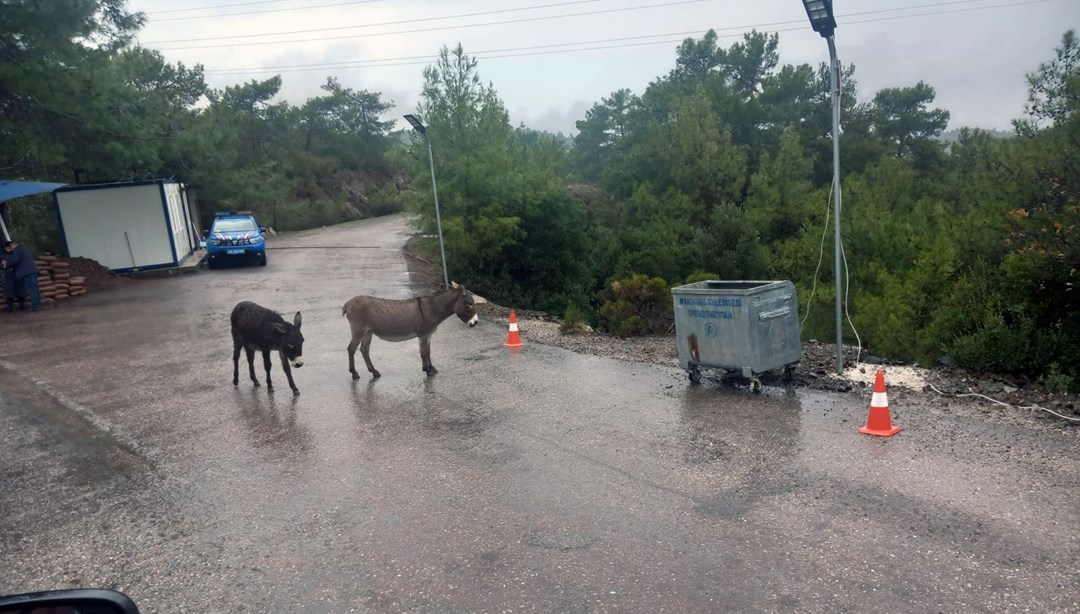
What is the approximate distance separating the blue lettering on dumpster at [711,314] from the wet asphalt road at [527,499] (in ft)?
3.16

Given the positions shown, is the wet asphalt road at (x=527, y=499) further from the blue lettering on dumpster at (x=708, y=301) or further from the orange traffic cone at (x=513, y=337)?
the orange traffic cone at (x=513, y=337)

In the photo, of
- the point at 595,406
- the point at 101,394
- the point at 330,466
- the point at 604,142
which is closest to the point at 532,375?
the point at 595,406

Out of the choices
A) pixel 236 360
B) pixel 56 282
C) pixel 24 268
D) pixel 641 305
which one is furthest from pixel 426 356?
pixel 56 282

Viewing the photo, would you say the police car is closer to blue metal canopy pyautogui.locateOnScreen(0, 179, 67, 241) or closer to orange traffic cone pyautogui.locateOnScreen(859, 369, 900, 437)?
blue metal canopy pyautogui.locateOnScreen(0, 179, 67, 241)

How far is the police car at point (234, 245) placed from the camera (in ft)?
86.5

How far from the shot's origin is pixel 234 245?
86.5ft

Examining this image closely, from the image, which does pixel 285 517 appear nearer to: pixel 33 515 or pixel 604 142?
pixel 33 515

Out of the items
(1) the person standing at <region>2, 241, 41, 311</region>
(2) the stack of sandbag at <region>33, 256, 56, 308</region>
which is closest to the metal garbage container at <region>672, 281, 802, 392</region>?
(1) the person standing at <region>2, 241, 41, 311</region>

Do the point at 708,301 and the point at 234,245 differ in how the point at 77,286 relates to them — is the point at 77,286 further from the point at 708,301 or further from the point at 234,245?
the point at 708,301

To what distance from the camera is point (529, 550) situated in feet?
17.5

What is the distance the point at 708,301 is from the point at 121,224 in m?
22.5

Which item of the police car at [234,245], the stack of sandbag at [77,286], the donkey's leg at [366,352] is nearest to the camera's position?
the donkey's leg at [366,352]

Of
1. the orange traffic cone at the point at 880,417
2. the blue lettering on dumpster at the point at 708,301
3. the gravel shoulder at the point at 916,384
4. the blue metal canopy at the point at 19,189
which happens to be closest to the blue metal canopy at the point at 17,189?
the blue metal canopy at the point at 19,189

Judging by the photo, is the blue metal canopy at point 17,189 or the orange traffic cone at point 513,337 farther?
the blue metal canopy at point 17,189
